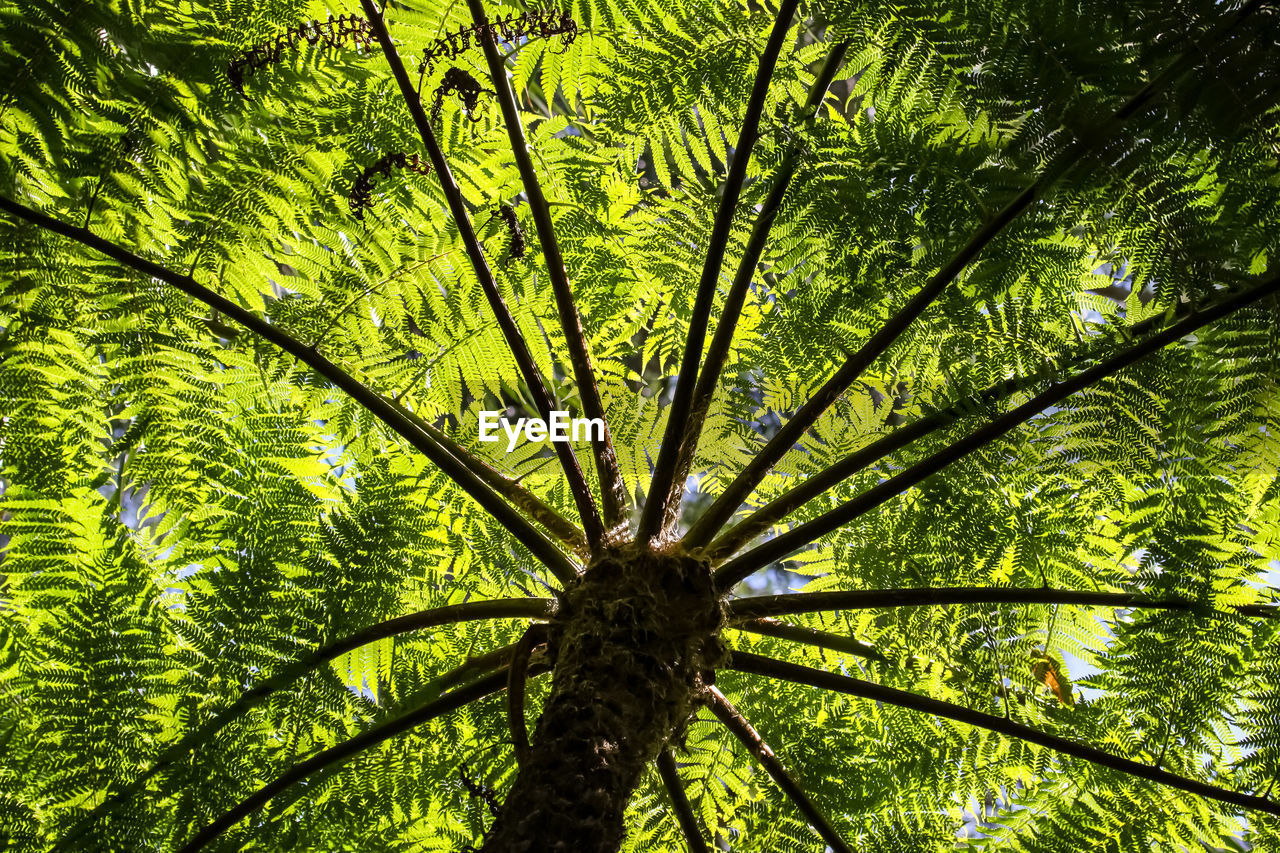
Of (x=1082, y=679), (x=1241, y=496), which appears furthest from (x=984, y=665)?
(x=1241, y=496)

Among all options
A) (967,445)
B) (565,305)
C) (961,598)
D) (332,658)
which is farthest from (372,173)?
(961,598)

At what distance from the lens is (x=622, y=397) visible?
1928 mm

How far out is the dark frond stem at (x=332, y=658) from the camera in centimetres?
150

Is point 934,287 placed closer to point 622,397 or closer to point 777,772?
point 622,397

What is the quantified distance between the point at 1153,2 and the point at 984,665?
1.19 metres

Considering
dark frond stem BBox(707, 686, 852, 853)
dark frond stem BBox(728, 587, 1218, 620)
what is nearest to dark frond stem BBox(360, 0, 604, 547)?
dark frond stem BBox(728, 587, 1218, 620)

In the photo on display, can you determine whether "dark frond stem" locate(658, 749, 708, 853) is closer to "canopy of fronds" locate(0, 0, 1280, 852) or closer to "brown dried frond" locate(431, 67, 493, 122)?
"canopy of fronds" locate(0, 0, 1280, 852)

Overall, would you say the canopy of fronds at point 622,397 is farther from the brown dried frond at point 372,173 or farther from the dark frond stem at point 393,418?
the dark frond stem at point 393,418

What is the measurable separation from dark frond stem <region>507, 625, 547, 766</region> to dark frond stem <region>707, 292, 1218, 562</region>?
35 centimetres

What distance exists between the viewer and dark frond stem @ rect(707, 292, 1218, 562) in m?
1.58

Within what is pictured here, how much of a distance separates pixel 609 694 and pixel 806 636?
1.83ft

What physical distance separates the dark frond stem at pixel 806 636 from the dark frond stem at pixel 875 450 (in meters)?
0.16

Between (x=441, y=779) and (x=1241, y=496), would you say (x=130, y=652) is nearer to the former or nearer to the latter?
(x=441, y=779)

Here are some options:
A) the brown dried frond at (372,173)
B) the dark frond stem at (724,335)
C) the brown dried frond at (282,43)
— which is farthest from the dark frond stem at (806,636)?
the brown dried frond at (282,43)
